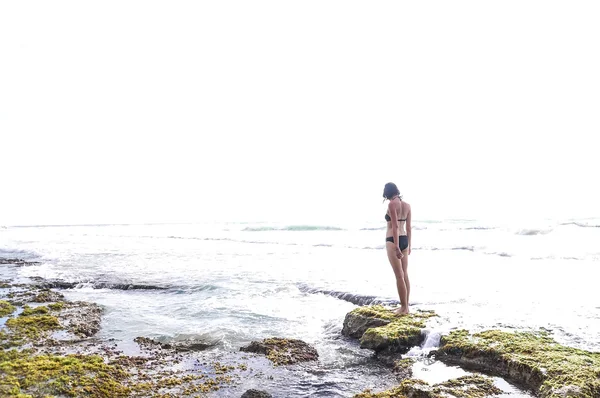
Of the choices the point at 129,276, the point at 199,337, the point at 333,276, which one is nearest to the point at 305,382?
the point at 199,337

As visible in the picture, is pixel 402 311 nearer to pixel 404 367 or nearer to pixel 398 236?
pixel 398 236

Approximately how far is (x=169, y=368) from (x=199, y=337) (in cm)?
175

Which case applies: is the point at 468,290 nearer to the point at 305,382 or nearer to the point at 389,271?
the point at 389,271

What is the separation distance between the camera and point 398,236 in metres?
8.48

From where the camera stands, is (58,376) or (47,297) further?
(47,297)

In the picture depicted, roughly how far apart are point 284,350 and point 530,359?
12.5ft

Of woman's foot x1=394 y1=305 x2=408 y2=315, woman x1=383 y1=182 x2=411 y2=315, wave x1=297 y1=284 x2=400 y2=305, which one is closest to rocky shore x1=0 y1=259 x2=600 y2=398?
woman's foot x1=394 y1=305 x2=408 y2=315

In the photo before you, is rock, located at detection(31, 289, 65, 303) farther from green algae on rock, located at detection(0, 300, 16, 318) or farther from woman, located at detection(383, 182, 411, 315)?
woman, located at detection(383, 182, 411, 315)

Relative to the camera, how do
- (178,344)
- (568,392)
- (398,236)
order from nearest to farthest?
(568,392) → (178,344) → (398,236)

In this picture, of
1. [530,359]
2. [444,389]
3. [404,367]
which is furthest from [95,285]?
[530,359]

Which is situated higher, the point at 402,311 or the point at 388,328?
the point at 402,311

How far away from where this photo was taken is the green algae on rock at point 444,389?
5.15 meters

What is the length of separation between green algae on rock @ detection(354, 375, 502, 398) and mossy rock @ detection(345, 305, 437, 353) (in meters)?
1.64

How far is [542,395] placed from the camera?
516 cm
